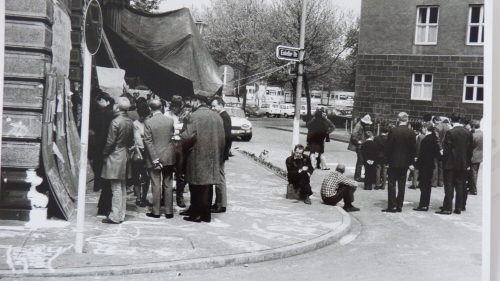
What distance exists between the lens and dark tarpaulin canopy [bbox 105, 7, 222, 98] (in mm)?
6297

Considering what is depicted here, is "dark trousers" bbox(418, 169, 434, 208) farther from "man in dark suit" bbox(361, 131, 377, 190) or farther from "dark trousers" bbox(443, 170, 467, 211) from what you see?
"man in dark suit" bbox(361, 131, 377, 190)

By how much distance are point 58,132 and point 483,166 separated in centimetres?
393

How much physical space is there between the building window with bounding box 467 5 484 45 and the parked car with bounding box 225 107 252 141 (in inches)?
95.5

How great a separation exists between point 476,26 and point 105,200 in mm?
3991

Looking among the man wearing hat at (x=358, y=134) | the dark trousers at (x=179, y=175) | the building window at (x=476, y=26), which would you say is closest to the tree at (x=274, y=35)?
the man wearing hat at (x=358, y=134)

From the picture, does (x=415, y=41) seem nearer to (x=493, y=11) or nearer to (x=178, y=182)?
(x=493, y=11)

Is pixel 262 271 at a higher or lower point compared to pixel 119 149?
lower

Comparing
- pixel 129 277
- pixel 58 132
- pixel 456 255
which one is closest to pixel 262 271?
pixel 129 277

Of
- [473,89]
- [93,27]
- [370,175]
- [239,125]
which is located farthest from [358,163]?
[93,27]

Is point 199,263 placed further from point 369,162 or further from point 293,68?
point 369,162

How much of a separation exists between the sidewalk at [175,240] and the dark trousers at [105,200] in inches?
4.8

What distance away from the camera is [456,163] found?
7.96m

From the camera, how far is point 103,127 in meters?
6.61

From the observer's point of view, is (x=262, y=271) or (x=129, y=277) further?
(x=262, y=271)
